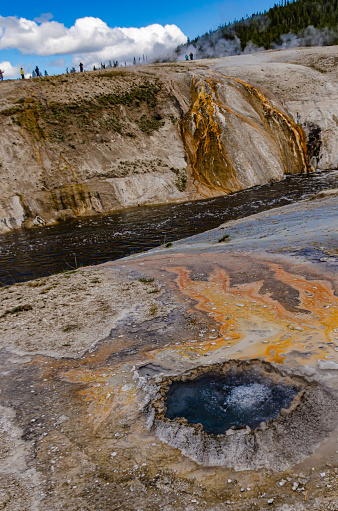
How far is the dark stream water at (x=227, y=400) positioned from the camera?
4.74 meters

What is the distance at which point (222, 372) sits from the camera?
5.77 m

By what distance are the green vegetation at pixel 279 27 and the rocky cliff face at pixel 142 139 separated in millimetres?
43301

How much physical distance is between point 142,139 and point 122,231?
50.5 feet

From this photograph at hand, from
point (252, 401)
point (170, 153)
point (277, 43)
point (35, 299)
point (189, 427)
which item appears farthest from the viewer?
point (277, 43)

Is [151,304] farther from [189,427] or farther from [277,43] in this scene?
[277,43]

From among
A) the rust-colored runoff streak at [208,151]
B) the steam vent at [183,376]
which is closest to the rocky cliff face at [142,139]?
the rust-colored runoff streak at [208,151]

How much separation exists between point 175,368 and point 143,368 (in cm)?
53

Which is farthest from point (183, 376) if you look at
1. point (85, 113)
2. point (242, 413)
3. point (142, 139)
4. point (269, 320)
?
point (85, 113)

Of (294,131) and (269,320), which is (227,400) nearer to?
(269,320)

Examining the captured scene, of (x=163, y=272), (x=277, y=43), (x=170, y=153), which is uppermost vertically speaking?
(x=277, y=43)

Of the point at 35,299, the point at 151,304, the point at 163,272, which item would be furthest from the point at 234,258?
the point at 35,299

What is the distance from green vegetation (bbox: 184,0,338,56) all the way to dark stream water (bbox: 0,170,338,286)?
57546 millimetres

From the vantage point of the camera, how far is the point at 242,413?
15.8 feet

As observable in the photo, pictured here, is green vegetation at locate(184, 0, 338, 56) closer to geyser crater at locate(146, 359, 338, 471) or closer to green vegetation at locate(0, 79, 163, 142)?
green vegetation at locate(0, 79, 163, 142)
